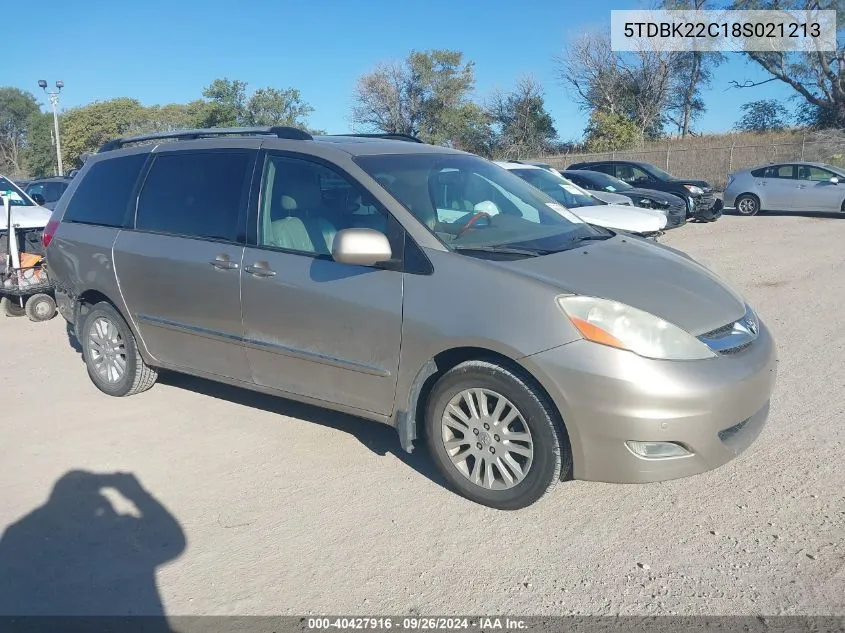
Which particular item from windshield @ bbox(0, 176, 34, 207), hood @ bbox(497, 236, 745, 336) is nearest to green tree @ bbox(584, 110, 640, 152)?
windshield @ bbox(0, 176, 34, 207)

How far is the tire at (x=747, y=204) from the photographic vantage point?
20.1 m

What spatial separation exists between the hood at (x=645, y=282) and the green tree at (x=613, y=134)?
117 feet

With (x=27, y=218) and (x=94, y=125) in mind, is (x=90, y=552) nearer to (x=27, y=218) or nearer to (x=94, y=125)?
(x=27, y=218)

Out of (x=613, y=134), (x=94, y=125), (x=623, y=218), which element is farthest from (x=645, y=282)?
(x=94, y=125)

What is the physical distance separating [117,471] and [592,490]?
111 inches

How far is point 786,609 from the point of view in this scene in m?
2.82

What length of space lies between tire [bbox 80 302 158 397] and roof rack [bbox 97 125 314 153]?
4.40 feet

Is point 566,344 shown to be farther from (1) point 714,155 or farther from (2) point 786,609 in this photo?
(1) point 714,155

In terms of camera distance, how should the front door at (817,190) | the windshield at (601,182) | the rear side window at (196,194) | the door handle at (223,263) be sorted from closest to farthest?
the door handle at (223,263) < the rear side window at (196,194) < the windshield at (601,182) < the front door at (817,190)

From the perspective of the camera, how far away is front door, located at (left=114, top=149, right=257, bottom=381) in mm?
4578

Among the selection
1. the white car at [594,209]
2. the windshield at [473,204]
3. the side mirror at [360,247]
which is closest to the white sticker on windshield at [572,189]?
the white car at [594,209]

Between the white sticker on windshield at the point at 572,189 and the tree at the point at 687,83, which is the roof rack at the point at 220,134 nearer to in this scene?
the white sticker on windshield at the point at 572,189

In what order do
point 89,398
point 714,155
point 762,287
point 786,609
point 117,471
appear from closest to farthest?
point 786,609, point 117,471, point 89,398, point 762,287, point 714,155

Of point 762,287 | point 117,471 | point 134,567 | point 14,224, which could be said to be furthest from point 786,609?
point 14,224
